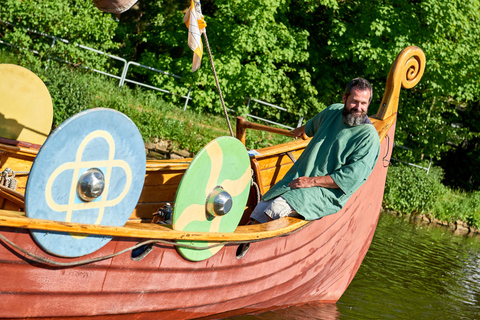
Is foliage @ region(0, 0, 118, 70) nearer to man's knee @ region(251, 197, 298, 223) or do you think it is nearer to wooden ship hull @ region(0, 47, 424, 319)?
wooden ship hull @ region(0, 47, 424, 319)

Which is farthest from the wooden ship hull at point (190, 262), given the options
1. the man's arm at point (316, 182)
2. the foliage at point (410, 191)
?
the foliage at point (410, 191)

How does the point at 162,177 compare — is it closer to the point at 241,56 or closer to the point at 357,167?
the point at 357,167

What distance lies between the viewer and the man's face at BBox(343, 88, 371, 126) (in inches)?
143

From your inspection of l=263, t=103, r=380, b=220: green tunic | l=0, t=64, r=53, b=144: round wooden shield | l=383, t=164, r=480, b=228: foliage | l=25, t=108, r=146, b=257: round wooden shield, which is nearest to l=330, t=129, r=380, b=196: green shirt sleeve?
l=263, t=103, r=380, b=220: green tunic

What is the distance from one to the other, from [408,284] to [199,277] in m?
3.92

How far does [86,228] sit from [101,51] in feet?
33.7

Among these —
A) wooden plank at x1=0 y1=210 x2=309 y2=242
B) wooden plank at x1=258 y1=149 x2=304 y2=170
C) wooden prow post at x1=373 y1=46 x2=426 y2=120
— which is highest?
wooden prow post at x1=373 y1=46 x2=426 y2=120

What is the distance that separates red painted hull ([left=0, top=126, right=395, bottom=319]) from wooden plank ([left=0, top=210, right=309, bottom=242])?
10 cm

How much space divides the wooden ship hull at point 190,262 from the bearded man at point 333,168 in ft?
0.48

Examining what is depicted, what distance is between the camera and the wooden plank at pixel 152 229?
2230 millimetres

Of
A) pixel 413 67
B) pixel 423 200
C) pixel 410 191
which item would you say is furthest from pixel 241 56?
pixel 413 67

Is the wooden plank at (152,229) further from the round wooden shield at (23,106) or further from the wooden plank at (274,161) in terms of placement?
the round wooden shield at (23,106)

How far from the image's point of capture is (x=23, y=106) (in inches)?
171

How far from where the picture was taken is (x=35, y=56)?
11.4m
